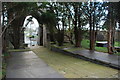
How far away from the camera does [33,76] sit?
13.2 feet

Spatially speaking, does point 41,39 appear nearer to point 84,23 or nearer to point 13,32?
point 13,32

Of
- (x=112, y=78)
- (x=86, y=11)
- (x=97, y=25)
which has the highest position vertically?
(x=86, y=11)

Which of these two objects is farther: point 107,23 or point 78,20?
point 78,20

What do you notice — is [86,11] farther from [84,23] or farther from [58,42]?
[58,42]

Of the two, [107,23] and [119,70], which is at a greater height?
[107,23]

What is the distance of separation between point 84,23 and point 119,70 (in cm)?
565

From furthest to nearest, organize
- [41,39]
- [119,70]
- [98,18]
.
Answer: [41,39], [98,18], [119,70]

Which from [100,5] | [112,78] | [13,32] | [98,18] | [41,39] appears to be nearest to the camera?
[112,78]

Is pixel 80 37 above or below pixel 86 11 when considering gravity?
below

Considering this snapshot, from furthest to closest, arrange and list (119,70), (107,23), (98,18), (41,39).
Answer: (41,39) < (98,18) < (107,23) < (119,70)

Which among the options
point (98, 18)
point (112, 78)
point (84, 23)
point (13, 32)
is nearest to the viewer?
point (112, 78)

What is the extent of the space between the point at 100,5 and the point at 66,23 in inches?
157

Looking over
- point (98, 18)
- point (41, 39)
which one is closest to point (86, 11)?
point (98, 18)

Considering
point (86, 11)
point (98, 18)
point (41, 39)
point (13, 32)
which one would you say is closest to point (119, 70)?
point (98, 18)
